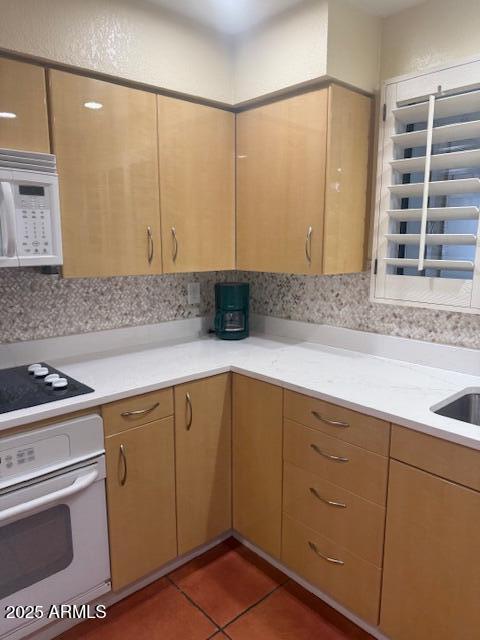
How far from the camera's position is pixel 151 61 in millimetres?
1794

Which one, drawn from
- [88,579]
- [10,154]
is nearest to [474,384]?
[88,579]

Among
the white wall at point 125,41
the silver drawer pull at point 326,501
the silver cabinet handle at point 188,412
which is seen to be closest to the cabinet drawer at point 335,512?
the silver drawer pull at point 326,501

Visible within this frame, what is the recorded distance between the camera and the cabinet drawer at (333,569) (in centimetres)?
156

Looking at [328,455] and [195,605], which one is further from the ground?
[328,455]

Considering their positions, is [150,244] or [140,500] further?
[150,244]

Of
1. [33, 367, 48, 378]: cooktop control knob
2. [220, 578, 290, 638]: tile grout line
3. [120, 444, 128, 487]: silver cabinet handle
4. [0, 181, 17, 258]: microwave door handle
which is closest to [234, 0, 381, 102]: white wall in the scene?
[0, 181, 17, 258]: microwave door handle

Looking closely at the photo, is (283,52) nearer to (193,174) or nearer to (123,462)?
(193,174)

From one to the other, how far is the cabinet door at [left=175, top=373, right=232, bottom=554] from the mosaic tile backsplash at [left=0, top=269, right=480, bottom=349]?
630 mm

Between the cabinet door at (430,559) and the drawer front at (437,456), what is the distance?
26 mm

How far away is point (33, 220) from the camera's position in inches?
61.0

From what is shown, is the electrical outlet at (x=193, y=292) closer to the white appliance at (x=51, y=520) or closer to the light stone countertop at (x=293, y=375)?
the light stone countertop at (x=293, y=375)

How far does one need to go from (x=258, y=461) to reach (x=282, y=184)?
1.22m

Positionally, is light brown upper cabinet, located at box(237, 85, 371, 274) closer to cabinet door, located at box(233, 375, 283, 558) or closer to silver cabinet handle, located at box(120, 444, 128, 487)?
cabinet door, located at box(233, 375, 283, 558)

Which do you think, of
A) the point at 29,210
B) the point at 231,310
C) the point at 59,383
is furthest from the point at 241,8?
the point at 59,383
